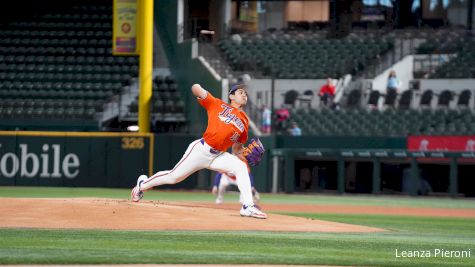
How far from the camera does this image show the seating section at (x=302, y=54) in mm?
35094

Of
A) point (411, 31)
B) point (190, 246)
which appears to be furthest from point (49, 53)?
point (190, 246)

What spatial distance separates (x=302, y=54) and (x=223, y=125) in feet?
73.9

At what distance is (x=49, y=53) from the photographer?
37.0m

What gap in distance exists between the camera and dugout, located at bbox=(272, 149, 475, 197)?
28.2 meters

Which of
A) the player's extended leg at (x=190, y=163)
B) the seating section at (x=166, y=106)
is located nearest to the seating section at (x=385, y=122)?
the seating section at (x=166, y=106)

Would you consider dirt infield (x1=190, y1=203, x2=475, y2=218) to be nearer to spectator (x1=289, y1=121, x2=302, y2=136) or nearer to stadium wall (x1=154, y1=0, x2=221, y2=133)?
spectator (x1=289, y1=121, x2=302, y2=136)

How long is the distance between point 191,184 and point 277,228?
16.4m

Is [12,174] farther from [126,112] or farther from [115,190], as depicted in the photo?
[126,112]

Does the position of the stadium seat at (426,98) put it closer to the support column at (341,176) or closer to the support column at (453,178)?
the support column at (453,178)

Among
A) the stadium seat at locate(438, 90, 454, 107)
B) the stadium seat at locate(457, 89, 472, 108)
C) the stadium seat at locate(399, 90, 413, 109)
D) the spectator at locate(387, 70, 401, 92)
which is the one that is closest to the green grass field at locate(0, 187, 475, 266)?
the stadium seat at locate(399, 90, 413, 109)

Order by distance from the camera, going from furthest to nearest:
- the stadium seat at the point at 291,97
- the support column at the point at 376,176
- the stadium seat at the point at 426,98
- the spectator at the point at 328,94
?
the stadium seat at the point at 291,97
the spectator at the point at 328,94
the stadium seat at the point at 426,98
the support column at the point at 376,176

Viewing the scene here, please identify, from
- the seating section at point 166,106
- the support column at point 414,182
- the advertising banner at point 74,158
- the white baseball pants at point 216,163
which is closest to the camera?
the white baseball pants at point 216,163

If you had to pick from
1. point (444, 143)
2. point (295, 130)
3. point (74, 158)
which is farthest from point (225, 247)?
point (295, 130)

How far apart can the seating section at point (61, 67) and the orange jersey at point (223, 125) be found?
1969 centimetres
